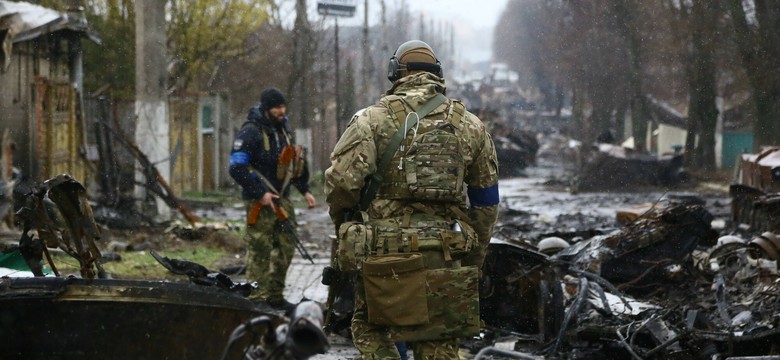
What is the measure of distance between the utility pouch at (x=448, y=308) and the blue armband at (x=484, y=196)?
1.17ft

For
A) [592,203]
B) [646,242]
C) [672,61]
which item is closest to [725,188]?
[592,203]

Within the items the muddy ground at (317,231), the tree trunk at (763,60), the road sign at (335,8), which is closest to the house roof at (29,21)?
the muddy ground at (317,231)

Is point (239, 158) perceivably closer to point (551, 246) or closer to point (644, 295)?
point (551, 246)

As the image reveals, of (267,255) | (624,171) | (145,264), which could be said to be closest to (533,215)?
(145,264)

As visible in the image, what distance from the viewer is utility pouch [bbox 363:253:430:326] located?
4.56m

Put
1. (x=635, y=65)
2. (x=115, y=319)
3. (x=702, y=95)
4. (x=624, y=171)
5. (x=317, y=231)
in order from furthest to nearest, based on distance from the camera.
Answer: (x=635, y=65) < (x=702, y=95) < (x=624, y=171) < (x=317, y=231) < (x=115, y=319)

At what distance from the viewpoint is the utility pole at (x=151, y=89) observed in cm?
1509

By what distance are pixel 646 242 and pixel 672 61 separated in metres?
31.1

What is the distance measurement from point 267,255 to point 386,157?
3.86 metres

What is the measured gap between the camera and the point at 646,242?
8.51 m

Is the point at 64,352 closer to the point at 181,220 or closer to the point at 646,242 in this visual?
the point at 646,242

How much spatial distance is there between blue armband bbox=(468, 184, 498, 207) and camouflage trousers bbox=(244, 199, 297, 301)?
3570 millimetres

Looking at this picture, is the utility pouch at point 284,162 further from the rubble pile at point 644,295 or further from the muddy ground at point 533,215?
the rubble pile at point 644,295

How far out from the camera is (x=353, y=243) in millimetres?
4703
